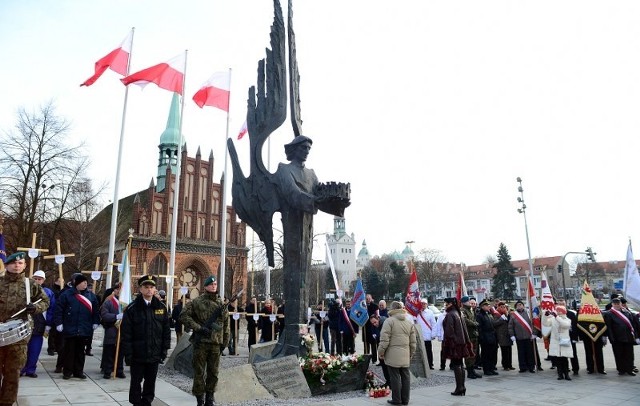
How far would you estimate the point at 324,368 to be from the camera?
7.45m

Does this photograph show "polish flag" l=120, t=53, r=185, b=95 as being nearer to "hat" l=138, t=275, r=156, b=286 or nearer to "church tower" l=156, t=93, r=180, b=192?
"hat" l=138, t=275, r=156, b=286

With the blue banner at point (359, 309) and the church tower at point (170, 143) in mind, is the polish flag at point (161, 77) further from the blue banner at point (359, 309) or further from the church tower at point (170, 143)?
the church tower at point (170, 143)

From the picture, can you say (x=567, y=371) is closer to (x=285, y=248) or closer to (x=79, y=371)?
(x=285, y=248)

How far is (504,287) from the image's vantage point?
5781 centimetres

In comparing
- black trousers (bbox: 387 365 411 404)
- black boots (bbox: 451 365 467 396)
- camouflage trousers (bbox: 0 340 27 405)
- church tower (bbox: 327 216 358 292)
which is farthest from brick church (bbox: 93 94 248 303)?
church tower (bbox: 327 216 358 292)

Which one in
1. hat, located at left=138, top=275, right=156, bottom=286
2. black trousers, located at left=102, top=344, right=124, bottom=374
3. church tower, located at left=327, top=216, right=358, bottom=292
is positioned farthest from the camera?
church tower, located at left=327, top=216, right=358, bottom=292

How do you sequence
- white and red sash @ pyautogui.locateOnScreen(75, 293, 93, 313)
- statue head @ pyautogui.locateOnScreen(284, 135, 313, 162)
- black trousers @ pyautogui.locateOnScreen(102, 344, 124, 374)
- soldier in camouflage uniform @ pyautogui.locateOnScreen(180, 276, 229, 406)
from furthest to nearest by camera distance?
statue head @ pyautogui.locateOnScreen(284, 135, 313, 162) < black trousers @ pyautogui.locateOnScreen(102, 344, 124, 374) < white and red sash @ pyautogui.locateOnScreen(75, 293, 93, 313) < soldier in camouflage uniform @ pyautogui.locateOnScreen(180, 276, 229, 406)

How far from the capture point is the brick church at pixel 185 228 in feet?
130

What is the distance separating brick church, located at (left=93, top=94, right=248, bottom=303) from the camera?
3953 cm

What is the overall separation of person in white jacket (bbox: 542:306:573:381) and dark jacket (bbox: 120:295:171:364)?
7.95 m

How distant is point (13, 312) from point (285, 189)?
4.85m

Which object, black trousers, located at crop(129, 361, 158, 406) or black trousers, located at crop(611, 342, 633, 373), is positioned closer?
black trousers, located at crop(129, 361, 158, 406)

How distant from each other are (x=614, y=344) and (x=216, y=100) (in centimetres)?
1571

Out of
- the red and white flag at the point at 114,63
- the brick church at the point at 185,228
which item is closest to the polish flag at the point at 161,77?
the red and white flag at the point at 114,63
